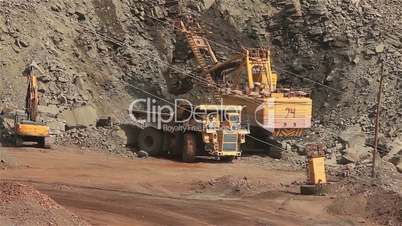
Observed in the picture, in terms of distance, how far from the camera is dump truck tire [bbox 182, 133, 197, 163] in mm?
25836

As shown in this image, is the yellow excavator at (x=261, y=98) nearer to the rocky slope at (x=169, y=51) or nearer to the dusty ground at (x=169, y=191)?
the dusty ground at (x=169, y=191)

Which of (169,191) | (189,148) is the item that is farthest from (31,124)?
(169,191)

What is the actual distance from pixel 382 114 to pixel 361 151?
4.64m

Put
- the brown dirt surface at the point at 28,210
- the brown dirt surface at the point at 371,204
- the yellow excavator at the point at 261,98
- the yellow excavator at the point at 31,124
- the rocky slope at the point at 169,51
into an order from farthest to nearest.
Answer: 1. the rocky slope at the point at 169,51
2. the yellow excavator at the point at 261,98
3. the yellow excavator at the point at 31,124
4. the brown dirt surface at the point at 371,204
5. the brown dirt surface at the point at 28,210

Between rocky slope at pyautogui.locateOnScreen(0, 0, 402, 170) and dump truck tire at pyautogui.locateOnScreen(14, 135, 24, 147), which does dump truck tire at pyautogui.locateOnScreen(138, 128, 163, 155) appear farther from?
dump truck tire at pyautogui.locateOnScreen(14, 135, 24, 147)

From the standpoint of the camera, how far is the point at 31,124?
24.6 metres

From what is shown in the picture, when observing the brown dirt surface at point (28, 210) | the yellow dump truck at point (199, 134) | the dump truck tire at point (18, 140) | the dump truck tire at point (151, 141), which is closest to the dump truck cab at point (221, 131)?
the yellow dump truck at point (199, 134)

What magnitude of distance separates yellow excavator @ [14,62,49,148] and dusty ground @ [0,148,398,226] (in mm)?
699

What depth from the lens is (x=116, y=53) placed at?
3472 cm

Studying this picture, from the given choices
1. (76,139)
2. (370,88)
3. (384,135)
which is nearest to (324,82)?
(370,88)

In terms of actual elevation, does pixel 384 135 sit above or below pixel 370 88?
below

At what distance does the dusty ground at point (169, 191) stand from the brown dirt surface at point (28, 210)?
6.17 ft

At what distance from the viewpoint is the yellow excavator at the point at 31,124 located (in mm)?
24500

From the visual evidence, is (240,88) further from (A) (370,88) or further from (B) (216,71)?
(A) (370,88)
